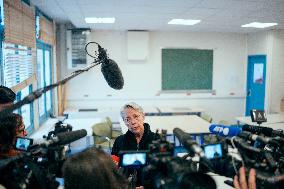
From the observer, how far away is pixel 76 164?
3.57 ft

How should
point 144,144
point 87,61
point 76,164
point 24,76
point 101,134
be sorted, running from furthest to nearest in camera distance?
point 87,61 < point 101,134 < point 24,76 < point 144,144 < point 76,164

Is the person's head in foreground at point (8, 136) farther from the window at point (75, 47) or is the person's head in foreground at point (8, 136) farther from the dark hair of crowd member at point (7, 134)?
the window at point (75, 47)

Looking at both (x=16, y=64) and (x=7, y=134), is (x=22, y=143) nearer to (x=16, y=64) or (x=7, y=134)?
(x=7, y=134)

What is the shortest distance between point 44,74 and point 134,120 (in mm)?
3725

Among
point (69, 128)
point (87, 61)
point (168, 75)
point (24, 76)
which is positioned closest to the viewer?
point (69, 128)

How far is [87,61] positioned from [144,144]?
4576 millimetres

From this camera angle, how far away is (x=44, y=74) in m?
5.85

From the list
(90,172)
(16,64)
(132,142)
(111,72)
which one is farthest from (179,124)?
(90,172)

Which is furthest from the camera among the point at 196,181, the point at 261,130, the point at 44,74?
the point at 44,74

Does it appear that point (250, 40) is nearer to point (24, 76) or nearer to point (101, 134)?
point (101, 134)

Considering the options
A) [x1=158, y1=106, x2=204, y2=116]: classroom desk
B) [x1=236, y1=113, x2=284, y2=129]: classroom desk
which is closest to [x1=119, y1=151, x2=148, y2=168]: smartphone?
[x1=236, y1=113, x2=284, y2=129]: classroom desk

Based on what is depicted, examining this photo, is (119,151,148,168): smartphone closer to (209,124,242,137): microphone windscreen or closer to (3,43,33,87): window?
(209,124,242,137): microphone windscreen

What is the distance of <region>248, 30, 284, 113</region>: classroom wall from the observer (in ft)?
22.4

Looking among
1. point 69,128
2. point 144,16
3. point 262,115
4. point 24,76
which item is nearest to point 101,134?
point 24,76
